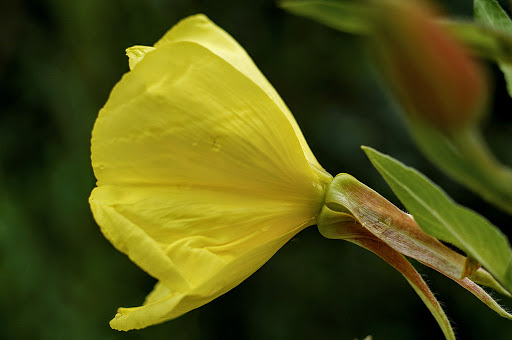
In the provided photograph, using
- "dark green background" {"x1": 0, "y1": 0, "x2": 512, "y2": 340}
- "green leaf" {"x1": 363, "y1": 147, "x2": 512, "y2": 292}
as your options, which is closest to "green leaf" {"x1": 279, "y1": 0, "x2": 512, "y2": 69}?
"green leaf" {"x1": 363, "y1": 147, "x2": 512, "y2": 292}

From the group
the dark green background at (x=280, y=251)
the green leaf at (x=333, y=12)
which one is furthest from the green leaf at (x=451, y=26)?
the dark green background at (x=280, y=251)

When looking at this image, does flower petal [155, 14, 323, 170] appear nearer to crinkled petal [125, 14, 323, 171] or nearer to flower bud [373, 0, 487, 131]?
crinkled petal [125, 14, 323, 171]

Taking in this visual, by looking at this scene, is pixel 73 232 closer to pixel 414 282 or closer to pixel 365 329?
pixel 365 329

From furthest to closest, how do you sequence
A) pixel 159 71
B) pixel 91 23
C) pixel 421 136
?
pixel 91 23, pixel 159 71, pixel 421 136

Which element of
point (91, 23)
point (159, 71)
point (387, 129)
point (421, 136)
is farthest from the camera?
point (91, 23)

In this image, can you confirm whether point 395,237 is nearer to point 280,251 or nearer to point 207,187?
point 207,187

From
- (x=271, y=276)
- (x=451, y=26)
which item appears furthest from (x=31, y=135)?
(x=451, y=26)
